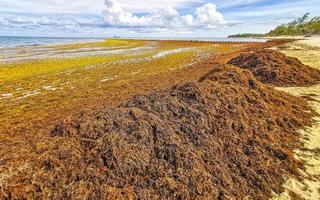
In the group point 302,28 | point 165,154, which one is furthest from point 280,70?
point 302,28

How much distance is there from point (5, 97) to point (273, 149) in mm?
10937

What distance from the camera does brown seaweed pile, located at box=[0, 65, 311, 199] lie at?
14.3ft

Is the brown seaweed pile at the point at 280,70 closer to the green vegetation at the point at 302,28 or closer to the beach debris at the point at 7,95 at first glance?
the beach debris at the point at 7,95

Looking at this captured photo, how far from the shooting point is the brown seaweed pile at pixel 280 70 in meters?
14.0

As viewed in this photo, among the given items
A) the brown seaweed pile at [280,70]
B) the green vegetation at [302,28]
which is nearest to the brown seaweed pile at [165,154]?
the brown seaweed pile at [280,70]

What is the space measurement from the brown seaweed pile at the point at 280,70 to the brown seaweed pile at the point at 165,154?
24.8 ft

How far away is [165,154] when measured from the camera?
5066mm

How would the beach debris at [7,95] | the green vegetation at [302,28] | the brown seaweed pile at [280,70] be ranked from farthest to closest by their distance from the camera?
the green vegetation at [302,28], the brown seaweed pile at [280,70], the beach debris at [7,95]

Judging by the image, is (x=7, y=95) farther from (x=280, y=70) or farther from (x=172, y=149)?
(x=280, y=70)

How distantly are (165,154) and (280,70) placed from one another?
1201cm

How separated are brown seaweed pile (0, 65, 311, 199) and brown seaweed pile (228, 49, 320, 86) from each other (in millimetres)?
7558

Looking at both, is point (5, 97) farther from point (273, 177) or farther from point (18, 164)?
point (273, 177)

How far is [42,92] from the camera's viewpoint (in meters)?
12.9

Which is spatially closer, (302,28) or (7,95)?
(7,95)
